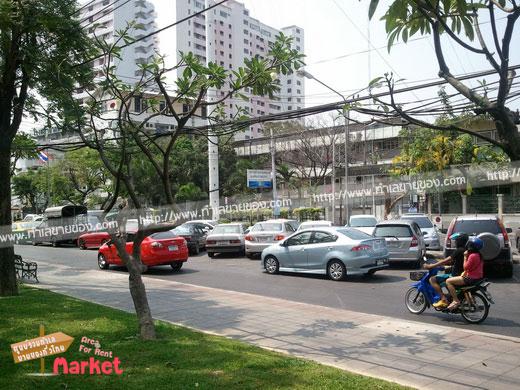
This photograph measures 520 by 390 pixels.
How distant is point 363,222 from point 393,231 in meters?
5.38

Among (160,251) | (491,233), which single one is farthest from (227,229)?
(491,233)

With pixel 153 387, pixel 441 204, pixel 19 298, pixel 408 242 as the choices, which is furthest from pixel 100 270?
pixel 441 204

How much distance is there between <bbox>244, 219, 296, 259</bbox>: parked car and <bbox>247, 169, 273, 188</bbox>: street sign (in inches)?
720

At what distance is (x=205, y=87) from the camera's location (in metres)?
7.29

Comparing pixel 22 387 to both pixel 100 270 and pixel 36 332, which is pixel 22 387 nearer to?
pixel 36 332

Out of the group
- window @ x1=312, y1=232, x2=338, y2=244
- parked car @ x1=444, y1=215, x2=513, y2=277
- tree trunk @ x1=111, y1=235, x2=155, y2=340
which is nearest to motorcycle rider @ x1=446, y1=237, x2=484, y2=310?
parked car @ x1=444, y1=215, x2=513, y2=277

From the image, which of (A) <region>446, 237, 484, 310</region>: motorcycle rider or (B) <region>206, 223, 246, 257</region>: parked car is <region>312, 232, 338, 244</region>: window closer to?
(A) <region>446, 237, 484, 310</region>: motorcycle rider

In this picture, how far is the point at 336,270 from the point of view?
13.9 metres

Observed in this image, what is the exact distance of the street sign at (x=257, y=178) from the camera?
39053 mm

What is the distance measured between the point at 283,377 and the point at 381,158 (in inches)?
1653

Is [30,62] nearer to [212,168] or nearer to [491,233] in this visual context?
[491,233]

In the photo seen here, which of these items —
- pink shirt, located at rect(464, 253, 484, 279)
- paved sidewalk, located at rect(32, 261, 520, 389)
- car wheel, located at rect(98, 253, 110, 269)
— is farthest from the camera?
car wheel, located at rect(98, 253, 110, 269)

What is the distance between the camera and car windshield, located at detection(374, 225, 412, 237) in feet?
53.8

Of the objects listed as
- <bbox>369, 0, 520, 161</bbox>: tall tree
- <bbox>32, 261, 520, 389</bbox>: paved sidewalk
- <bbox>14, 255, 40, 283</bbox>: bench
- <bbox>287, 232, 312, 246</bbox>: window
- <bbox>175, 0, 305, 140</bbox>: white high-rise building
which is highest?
<bbox>175, 0, 305, 140</bbox>: white high-rise building
